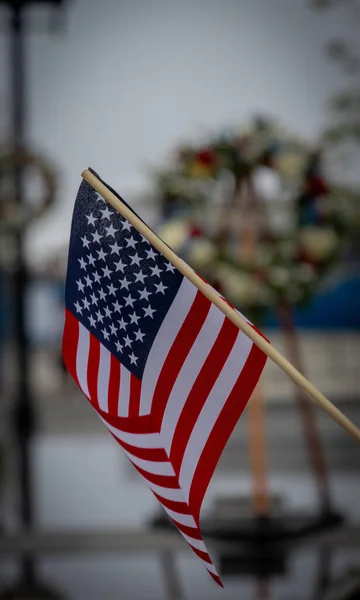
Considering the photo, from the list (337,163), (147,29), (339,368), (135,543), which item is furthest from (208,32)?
(135,543)

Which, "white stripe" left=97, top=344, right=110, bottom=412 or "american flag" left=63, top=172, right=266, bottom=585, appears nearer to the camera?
"american flag" left=63, top=172, right=266, bottom=585

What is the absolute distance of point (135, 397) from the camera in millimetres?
2256

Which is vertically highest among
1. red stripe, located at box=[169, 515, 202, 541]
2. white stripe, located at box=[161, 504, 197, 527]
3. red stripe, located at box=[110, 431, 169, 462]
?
red stripe, located at box=[110, 431, 169, 462]

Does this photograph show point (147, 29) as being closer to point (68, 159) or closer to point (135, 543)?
point (68, 159)

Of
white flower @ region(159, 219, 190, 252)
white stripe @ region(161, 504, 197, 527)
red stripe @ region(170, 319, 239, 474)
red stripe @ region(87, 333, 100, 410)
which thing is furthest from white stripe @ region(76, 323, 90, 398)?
white flower @ region(159, 219, 190, 252)

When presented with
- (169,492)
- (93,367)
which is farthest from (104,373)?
(169,492)

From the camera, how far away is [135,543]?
4.96 meters

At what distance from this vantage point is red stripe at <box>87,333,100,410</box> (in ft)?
7.50

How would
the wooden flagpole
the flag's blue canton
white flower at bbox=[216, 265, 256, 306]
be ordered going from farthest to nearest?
white flower at bbox=[216, 265, 256, 306], the flag's blue canton, the wooden flagpole

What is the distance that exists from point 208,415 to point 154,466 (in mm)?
161

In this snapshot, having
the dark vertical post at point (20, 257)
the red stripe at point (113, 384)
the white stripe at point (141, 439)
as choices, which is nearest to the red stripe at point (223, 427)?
the white stripe at point (141, 439)

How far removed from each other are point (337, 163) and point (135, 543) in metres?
4.19

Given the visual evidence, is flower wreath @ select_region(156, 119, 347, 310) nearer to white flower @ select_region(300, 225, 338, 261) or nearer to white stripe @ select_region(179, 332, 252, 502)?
white flower @ select_region(300, 225, 338, 261)

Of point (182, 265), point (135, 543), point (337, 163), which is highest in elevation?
point (337, 163)
